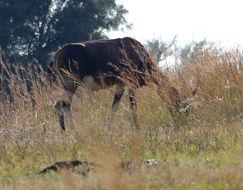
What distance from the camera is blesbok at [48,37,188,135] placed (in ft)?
46.3

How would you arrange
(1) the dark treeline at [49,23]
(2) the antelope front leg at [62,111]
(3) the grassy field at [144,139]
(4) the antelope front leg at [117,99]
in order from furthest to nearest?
1. (1) the dark treeline at [49,23]
2. (4) the antelope front leg at [117,99]
3. (2) the antelope front leg at [62,111]
4. (3) the grassy field at [144,139]

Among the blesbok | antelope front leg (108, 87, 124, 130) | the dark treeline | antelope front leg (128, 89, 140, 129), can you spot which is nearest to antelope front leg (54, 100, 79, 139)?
the blesbok

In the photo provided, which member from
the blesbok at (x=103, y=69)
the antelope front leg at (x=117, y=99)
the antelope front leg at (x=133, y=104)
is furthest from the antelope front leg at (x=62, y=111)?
the antelope front leg at (x=133, y=104)

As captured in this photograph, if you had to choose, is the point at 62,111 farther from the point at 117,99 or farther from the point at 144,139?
the point at 144,139

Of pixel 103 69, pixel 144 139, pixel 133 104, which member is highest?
pixel 103 69

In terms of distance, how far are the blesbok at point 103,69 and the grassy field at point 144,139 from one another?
24 centimetres

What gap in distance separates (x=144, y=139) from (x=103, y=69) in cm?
496

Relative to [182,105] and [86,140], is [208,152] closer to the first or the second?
[86,140]

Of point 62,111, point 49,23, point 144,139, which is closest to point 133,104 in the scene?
point 62,111

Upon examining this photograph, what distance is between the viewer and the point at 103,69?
→ 1453cm

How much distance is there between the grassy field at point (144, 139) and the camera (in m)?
7.24

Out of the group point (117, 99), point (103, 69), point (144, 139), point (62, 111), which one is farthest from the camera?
point (103, 69)

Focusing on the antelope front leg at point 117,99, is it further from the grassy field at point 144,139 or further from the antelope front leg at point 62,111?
the antelope front leg at point 62,111

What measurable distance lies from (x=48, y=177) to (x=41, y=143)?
7.58 ft
